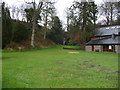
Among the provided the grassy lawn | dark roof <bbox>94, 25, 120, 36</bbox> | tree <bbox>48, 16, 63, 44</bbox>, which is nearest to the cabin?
dark roof <bbox>94, 25, 120, 36</bbox>

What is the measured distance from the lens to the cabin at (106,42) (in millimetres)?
17875

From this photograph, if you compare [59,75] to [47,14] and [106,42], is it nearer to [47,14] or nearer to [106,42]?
[106,42]

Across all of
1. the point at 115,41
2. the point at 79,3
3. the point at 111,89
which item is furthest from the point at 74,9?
the point at 111,89

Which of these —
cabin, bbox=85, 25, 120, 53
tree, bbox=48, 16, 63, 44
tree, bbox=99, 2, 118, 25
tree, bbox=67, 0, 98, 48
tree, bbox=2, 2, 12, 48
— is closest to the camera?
cabin, bbox=85, 25, 120, 53

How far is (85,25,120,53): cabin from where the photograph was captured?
17875 mm

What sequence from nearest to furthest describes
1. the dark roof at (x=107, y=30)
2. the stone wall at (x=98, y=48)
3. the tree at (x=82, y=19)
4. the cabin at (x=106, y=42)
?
the cabin at (x=106, y=42) → the stone wall at (x=98, y=48) → the dark roof at (x=107, y=30) → the tree at (x=82, y=19)

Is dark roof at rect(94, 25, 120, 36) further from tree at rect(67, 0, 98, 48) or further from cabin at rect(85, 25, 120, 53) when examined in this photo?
tree at rect(67, 0, 98, 48)

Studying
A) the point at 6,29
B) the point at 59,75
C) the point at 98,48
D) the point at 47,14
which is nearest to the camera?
the point at 59,75

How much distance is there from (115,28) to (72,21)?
887 cm

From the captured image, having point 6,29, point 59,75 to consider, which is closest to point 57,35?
point 6,29

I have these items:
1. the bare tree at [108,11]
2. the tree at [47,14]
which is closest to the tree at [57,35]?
the tree at [47,14]

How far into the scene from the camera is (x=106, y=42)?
19000 mm

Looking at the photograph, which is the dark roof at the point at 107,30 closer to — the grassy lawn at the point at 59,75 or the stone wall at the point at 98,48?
the stone wall at the point at 98,48

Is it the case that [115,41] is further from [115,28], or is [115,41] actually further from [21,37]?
[21,37]
